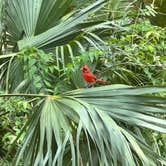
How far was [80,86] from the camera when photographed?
111 inches

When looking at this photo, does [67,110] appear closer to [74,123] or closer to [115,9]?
[74,123]

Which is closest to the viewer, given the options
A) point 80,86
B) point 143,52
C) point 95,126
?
point 95,126

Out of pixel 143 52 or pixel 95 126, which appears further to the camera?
pixel 143 52

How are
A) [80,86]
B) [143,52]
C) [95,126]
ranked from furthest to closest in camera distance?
[80,86] < [143,52] < [95,126]

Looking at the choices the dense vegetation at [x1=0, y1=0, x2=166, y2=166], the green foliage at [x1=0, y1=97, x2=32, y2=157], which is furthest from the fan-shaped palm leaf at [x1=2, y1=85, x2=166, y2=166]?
the green foliage at [x1=0, y1=97, x2=32, y2=157]

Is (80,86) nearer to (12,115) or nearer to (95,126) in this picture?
(12,115)

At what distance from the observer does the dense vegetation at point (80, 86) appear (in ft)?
6.57

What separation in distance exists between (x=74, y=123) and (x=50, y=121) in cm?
12

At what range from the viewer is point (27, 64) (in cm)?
265

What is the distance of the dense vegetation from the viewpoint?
78.9 inches

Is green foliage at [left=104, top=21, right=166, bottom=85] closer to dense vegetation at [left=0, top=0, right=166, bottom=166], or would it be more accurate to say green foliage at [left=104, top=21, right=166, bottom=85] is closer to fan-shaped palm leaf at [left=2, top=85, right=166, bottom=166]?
dense vegetation at [left=0, top=0, right=166, bottom=166]

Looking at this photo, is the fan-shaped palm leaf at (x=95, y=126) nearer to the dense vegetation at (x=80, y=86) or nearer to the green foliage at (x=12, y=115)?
the dense vegetation at (x=80, y=86)

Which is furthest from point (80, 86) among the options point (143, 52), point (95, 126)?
point (95, 126)

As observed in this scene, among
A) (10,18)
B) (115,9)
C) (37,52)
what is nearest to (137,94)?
(37,52)
